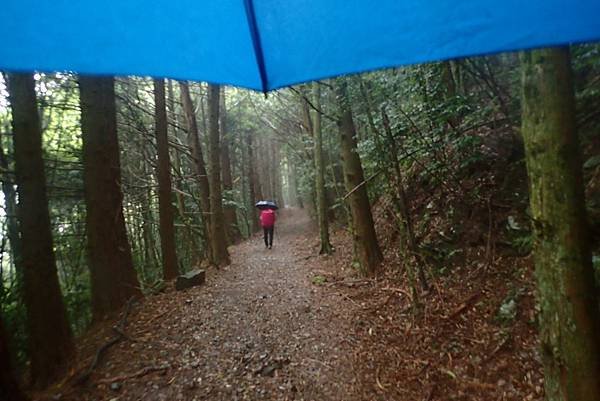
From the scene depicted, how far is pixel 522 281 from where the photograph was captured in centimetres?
377

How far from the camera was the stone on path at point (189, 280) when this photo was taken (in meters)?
6.51

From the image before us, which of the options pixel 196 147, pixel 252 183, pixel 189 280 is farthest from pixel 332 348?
pixel 252 183

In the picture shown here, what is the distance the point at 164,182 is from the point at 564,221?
6.48 meters

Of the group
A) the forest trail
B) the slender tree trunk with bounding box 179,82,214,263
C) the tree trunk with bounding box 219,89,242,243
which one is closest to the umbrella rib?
the forest trail

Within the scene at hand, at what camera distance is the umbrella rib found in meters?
1.37

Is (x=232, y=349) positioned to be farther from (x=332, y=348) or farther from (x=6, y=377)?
(x=6, y=377)

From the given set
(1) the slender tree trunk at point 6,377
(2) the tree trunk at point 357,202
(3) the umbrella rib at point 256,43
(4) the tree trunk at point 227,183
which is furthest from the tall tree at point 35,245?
(4) the tree trunk at point 227,183

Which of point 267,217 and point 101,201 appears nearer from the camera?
point 101,201

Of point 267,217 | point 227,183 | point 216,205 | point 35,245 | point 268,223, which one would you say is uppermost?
point 227,183

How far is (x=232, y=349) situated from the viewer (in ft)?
14.3

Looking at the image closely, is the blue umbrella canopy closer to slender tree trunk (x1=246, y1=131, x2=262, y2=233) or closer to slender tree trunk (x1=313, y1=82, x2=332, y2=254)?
slender tree trunk (x1=313, y1=82, x2=332, y2=254)

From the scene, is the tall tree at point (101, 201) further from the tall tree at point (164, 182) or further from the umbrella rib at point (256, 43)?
the umbrella rib at point (256, 43)

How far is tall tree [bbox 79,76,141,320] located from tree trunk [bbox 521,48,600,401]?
5271mm

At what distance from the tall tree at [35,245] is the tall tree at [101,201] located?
1.05 metres
